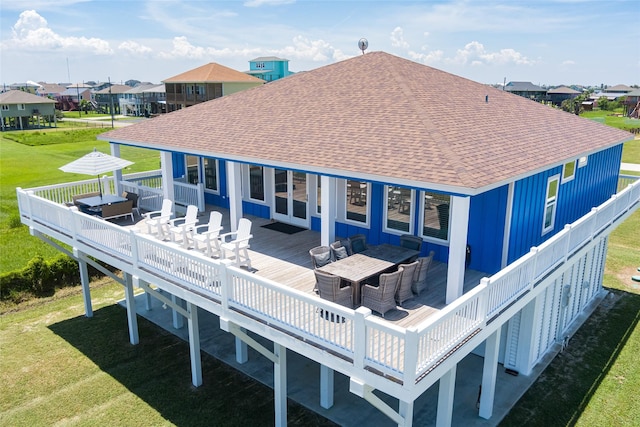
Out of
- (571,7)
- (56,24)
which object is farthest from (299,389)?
(56,24)

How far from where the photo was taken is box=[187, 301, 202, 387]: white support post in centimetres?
1151

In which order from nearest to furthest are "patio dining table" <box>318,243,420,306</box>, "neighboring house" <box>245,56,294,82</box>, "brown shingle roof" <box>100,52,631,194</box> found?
"patio dining table" <box>318,243,420,306</box> < "brown shingle roof" <box>100,52,631,194</box> < "neighboring house" <box>245,56,294,82</box>

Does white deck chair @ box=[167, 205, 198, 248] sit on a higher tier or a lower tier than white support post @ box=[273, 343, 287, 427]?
higher

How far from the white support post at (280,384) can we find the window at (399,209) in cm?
414

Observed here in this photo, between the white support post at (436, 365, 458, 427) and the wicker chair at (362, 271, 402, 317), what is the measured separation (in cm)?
163

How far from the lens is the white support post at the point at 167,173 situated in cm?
1475

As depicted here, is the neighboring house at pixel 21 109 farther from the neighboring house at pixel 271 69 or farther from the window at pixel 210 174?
the window at pixel 210 174

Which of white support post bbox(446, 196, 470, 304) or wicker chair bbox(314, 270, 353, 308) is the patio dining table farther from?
white support post bbox(446, 196, 470, 304)

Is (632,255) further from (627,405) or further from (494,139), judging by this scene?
(494,139)

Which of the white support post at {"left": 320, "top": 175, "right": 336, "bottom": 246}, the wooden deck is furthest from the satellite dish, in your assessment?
the white support post at {"left": 320, "top": 175, "right": 336, "bottom": 246}

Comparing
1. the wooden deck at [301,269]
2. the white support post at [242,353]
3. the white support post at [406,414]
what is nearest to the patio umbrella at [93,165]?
the wooden deck at [301,269]

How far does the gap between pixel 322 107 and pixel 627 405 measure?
10.4 m

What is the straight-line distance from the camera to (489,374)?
398 inches

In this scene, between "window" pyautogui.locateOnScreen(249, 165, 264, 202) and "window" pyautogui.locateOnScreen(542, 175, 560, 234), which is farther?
"window" pyautogui.locateOnScreen(249, 165, 264, 202)
